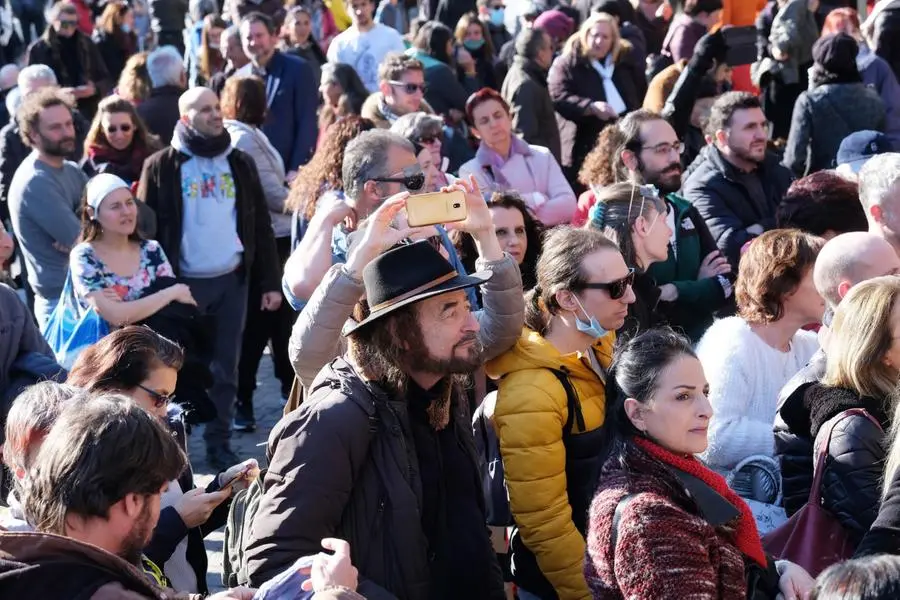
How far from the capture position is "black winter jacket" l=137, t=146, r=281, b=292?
23.1 ft

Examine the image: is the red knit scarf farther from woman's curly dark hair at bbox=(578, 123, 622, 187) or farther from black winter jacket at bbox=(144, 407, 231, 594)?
woman's curly dark hair at bbox=(578, 123, 622, 187)

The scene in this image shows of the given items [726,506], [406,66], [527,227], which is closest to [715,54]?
[406,66]

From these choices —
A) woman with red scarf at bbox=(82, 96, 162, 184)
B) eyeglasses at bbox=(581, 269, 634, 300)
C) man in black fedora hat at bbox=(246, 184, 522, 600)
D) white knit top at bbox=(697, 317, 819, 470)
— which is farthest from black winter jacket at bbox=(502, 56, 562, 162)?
man in black fedora hat at bbox=(246, 184, 522, 600)

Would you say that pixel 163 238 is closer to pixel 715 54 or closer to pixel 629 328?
pixel 629 328

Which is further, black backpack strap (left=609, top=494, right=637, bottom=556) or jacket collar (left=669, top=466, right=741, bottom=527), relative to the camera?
jacket collar (left=669, top=466, right=741, bottom=527)

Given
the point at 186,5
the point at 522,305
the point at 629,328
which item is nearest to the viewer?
the point at 522,305

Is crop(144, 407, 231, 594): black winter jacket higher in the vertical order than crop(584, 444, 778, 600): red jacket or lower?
lower

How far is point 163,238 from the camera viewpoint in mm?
7074

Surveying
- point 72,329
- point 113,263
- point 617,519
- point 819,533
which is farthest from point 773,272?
point 72,329

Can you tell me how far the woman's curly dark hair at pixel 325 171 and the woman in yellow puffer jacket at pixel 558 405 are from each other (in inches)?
66.6

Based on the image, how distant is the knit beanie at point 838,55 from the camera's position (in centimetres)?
801

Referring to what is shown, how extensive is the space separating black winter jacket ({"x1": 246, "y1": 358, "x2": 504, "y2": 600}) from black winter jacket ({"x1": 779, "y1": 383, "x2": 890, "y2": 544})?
109cm

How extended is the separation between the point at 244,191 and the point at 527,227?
2.26m

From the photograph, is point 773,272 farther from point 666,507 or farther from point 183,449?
point 183,449
